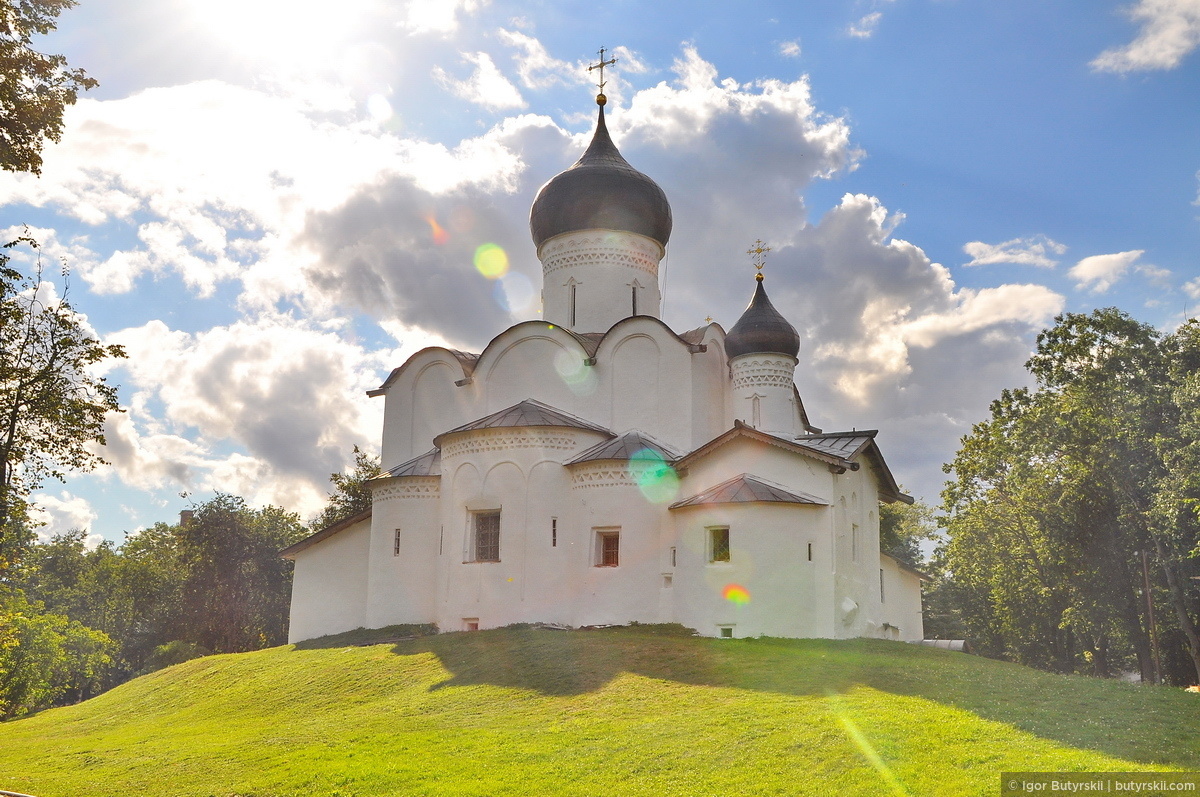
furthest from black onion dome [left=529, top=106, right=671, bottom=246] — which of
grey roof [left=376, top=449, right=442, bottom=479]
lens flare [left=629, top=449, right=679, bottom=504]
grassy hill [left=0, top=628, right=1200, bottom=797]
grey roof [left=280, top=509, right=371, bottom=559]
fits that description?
grassy hill [left=0, top=628, right=1200, bottom=797]

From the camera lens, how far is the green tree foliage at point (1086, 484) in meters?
20.3

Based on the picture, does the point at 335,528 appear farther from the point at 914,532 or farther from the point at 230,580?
the point at 914,532

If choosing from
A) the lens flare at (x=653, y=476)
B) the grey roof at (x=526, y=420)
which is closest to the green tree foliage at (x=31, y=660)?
the grey roof at (x=526, y=420)

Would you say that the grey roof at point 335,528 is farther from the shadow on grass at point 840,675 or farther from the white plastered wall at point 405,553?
the shadow on grass at point 840,675

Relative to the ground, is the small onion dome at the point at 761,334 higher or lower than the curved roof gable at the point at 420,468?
higher

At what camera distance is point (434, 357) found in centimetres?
2344

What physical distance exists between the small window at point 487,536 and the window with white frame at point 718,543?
4.40 m

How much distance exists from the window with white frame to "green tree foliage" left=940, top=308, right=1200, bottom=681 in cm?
869

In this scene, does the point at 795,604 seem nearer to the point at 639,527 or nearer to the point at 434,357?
the point at 639,527

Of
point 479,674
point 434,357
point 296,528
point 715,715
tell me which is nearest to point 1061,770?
point 715,715

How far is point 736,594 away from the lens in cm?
1684

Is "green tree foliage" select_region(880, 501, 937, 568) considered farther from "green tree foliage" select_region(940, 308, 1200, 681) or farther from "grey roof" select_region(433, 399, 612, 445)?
"grey roof" select_region(433, 399, 612, 445)

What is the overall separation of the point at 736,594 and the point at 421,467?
7712mm

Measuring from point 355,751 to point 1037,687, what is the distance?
795 centimetres
